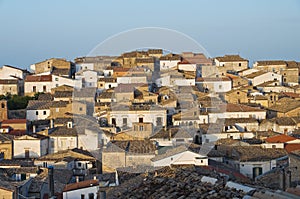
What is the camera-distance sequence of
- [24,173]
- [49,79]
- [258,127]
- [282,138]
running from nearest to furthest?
1. [24,173]
2. [282,138]
3. [258,127]
4. [49,79]

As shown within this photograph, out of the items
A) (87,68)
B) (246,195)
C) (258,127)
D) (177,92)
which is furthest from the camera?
(87,68)

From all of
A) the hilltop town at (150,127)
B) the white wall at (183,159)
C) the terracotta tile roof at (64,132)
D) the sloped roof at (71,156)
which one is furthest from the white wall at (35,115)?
the white wall at (183,159)

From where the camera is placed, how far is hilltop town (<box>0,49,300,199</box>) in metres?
13.2

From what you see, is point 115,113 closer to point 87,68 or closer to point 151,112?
point 151,112

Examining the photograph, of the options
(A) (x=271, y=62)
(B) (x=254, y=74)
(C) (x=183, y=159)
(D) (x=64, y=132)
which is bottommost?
(C) (x=183, y=159)

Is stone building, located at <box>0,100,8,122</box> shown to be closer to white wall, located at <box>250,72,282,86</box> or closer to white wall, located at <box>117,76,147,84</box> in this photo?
white wall, located at <box>117,76,147,84</box>

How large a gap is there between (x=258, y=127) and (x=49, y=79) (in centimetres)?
1147

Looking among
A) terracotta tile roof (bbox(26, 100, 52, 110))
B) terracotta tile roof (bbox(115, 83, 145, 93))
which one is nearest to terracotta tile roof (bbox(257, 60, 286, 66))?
terracotta tile roof (bbox(115, 83, 145, 93))

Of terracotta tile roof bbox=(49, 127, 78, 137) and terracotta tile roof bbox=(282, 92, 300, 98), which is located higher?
terracotta tile roof bbox=(282, 92, 300, 98)

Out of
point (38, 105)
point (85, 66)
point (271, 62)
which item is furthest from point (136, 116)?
point (271, 62)

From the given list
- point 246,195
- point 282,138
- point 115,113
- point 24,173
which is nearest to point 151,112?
point 115,113

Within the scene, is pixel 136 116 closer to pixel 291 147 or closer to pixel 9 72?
pixel 291 147

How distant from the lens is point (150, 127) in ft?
76.6

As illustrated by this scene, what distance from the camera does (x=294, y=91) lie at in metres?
33.9
